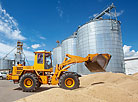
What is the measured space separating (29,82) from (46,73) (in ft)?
4.65

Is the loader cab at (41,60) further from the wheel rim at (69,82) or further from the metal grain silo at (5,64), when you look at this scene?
the metal grain silo at (5,64)

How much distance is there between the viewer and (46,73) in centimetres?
880

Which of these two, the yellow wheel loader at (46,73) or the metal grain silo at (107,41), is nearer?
the yellow wheel loader at (46,73)

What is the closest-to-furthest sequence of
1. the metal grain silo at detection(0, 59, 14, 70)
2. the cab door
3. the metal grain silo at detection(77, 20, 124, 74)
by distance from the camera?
the cab door
the metal grain silo at detection(77, 20, 124, 74)
the metal grain silo at detection(0, 59, 14, 70)

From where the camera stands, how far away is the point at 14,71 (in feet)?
28.7

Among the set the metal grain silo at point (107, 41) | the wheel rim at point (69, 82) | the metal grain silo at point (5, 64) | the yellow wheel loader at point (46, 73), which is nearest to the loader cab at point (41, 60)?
the yellow wheel loader at point (46, 73)

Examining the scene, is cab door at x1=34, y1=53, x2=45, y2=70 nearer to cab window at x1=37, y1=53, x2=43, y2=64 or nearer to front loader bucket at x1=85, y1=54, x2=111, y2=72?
cab window at x1=37, y1=53, x2=43, y2=64

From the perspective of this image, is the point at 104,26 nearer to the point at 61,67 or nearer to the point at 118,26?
the point at 118,26

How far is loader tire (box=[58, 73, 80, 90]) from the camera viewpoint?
782cm

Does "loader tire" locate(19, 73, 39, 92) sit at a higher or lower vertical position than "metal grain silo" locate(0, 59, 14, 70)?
lower

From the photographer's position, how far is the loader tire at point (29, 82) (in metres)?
7.93

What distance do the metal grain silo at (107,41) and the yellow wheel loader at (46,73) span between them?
1189 centimetres

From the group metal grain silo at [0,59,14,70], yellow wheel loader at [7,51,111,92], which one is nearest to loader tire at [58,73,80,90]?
yellow wheel loader at [7,51,111,92]

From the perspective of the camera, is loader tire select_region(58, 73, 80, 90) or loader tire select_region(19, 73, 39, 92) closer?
loader tire select_region(58, 73, 80, 90)
